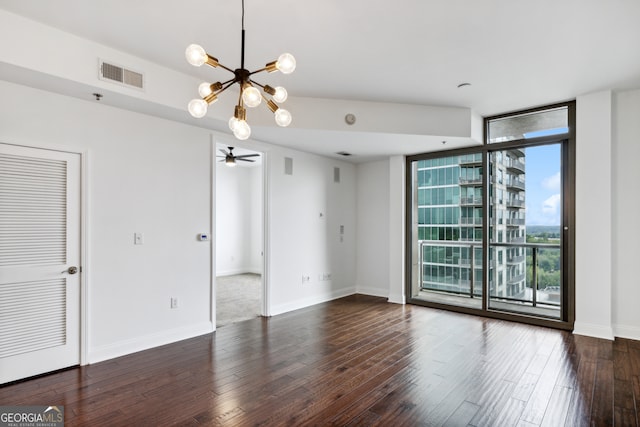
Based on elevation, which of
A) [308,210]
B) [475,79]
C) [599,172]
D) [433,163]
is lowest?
[308,210]

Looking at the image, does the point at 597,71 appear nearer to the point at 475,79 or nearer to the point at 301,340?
the point at 475,79

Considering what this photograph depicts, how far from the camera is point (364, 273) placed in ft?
22.8

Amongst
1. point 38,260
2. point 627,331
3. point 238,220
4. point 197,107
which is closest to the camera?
point 197,107

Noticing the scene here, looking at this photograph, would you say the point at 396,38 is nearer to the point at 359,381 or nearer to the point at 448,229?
the point at 359,381

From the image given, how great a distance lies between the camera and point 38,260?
3.21 m

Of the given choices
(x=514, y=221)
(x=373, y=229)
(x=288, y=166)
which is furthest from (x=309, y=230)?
(x=514, y=221)

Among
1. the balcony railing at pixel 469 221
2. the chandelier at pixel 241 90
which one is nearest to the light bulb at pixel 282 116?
the chandelier at pixel 241 90

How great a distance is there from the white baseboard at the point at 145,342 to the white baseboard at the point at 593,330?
465cm

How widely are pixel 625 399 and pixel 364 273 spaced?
175 inches

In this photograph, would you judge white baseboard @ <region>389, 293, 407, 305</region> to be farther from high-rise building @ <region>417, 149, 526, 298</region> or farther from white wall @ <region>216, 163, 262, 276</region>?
white wall @ <region>216, 163, 262, 276</region>

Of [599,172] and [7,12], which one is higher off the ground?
[7,12]

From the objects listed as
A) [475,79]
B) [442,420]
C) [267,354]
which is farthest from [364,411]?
[475,79]

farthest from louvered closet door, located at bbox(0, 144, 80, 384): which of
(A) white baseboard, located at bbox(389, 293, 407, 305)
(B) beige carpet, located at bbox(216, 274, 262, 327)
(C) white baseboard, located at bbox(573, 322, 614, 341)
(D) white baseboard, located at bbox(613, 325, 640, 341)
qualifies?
(D) white baseboard, located at bbox(613, 325, 640, 341)

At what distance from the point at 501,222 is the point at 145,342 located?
5.07m
